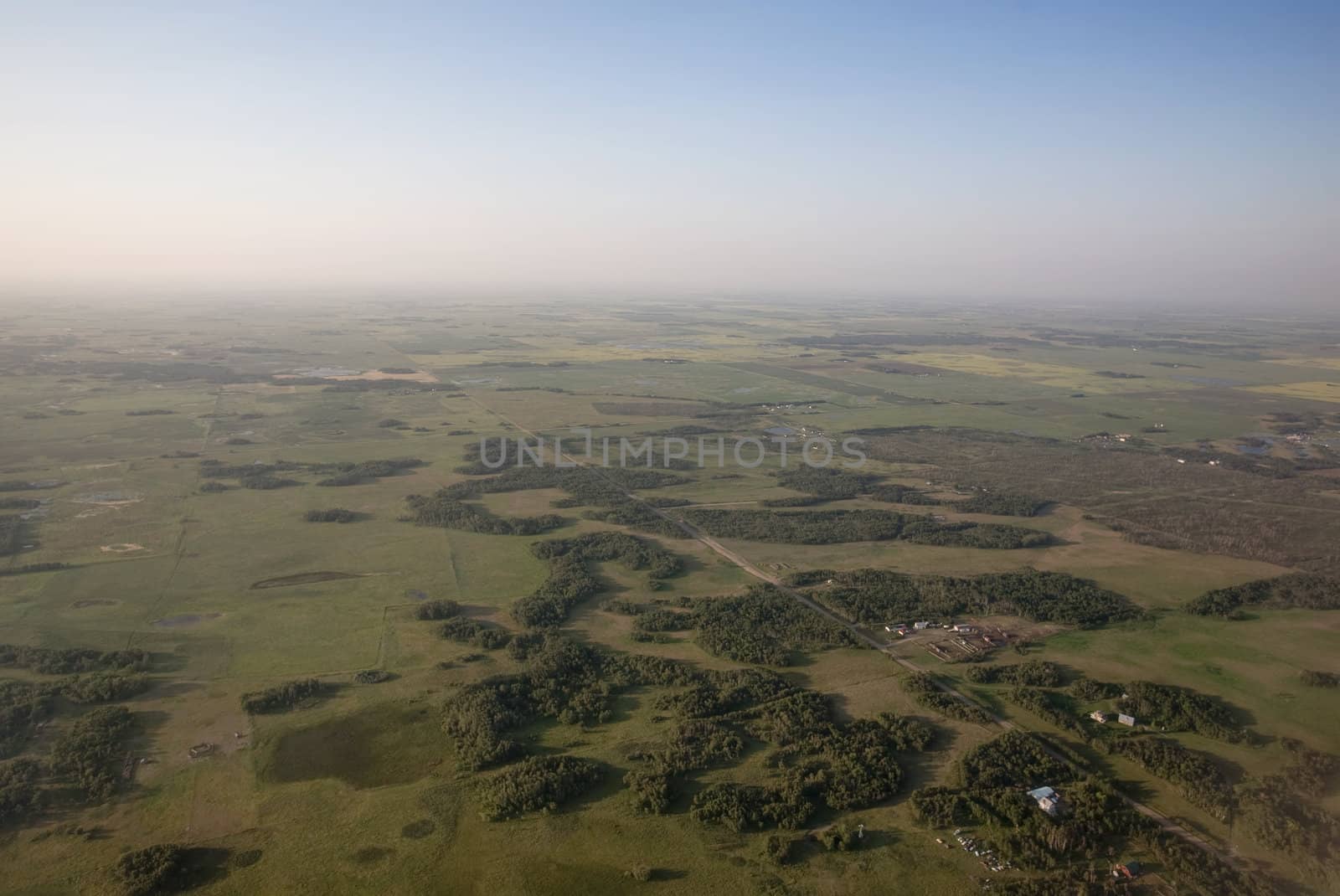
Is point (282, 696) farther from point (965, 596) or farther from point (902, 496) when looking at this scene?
point (902, 496)

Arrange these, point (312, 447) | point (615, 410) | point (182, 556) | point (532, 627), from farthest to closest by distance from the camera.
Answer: point (615, 410), point (312, 447), point (182, 556), point (532, 627)

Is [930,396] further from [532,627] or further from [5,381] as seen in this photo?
[5,381]

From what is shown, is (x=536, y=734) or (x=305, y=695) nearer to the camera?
(x=536, y=734)

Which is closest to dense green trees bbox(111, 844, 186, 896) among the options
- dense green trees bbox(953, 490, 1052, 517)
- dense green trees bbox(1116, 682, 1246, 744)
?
dense green trees bbox(1116, 682, 1246, 744)

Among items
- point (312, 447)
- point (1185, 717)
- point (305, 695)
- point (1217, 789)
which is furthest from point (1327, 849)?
Result: point (312, 447)

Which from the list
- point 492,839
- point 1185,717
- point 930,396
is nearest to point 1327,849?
point 1185,717

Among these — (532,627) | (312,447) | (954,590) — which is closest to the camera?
(532,627)

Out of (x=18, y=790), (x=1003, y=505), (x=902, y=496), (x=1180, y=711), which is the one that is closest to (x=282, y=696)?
(x=18, y=790)

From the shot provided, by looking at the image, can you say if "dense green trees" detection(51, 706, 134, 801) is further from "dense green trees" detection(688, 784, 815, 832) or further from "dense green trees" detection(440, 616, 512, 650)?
"dense green trees" detection(688, 784, 815, 832)
